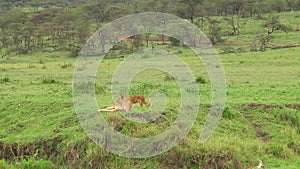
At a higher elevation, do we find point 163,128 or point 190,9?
point 190,9

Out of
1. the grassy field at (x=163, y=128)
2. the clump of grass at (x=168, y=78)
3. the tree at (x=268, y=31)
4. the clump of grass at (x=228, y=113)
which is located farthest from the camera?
the tree at (x=268, y=31)

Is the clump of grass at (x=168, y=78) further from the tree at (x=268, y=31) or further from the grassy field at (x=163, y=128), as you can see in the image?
the tree at (x=268, y=31)

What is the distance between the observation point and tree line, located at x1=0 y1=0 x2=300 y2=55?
38.7m

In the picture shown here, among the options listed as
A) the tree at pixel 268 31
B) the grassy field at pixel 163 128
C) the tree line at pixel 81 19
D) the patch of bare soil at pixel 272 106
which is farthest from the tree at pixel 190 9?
the patch of bare soil at pixel 272 106

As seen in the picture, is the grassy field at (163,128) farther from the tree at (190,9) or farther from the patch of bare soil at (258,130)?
the tree at (190,9)

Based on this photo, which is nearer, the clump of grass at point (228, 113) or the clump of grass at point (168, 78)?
the clump of grass at point (228, 113)

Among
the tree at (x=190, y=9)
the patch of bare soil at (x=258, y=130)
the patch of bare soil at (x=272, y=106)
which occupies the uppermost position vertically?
the tree at (x=190, y=9)

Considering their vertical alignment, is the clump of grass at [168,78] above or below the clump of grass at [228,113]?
below

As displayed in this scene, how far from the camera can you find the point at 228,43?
→ 115ft

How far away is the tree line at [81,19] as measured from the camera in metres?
38.7

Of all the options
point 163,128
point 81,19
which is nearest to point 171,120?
point 163,128

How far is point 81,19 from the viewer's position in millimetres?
45750

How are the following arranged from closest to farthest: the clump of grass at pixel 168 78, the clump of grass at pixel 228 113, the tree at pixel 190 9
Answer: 1. the clump of grass at pixel 228 113
2. the clump of grass at pixel 168 78
3. the tree at pixel 190 9

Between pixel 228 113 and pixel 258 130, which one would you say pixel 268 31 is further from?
pixel 258 130
